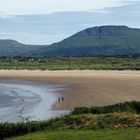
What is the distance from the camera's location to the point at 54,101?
46.6 meters

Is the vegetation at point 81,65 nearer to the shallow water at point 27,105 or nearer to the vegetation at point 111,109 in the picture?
the shallow water at point 27,105

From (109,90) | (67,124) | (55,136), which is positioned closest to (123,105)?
(67,124)

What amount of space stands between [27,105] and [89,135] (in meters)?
24.5

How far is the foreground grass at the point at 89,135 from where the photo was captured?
1956 centimetres

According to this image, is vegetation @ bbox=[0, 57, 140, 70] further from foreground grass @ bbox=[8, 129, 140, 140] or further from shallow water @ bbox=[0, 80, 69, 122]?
foreground grass @ bbox=[8, 129, 140, 140]

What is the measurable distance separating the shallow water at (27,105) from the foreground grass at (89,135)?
13.2 m

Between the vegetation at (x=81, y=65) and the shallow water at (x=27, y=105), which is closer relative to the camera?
the shallow water at (x=27, y=105)

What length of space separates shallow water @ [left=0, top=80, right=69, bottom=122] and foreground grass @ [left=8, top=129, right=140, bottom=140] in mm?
13218

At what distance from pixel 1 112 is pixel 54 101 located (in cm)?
836

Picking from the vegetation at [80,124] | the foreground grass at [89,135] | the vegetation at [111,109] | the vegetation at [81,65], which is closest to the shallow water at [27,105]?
the vegetation at [111,109]

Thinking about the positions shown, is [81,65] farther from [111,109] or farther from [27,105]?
[111,109]

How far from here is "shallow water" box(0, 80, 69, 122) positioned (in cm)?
3625

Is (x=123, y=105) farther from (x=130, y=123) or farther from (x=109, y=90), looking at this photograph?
(x=109, y=90)

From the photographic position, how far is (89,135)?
2030 centimetres
